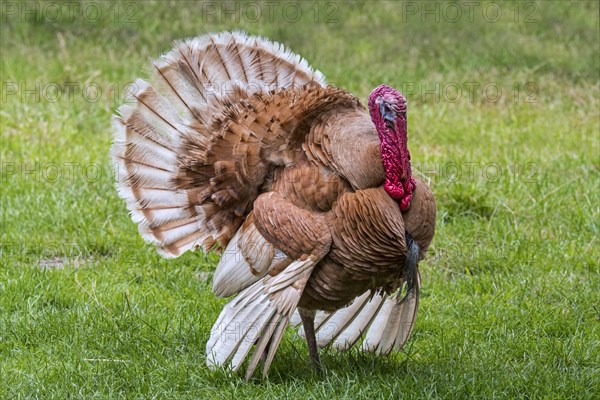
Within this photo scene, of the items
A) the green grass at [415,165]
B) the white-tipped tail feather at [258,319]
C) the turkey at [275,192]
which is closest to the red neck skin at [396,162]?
the turkey at [275,192]

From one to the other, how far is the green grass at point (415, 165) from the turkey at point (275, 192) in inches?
13.2

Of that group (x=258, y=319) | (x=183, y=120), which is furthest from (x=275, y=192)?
(x=183, y=120)

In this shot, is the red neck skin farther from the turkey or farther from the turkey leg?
the turkey leg

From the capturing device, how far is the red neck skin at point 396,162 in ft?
15.0

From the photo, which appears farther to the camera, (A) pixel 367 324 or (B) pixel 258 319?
(A) pixel 367 324

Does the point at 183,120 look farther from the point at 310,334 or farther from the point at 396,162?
the point at 396,162

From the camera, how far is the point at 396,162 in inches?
180

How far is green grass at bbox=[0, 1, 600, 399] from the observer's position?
5.09 meters

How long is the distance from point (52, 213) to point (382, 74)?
4965mm

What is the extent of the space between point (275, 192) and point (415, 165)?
353 cm

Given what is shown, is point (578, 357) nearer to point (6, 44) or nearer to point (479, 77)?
point (479, 77)

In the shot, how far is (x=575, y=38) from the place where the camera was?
12.1m

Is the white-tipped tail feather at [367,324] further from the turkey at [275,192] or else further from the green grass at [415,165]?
the green grass at [415,165]

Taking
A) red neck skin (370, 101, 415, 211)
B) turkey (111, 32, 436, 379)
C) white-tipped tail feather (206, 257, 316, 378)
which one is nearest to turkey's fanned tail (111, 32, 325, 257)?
turkey (111, 32, 436, 379)
